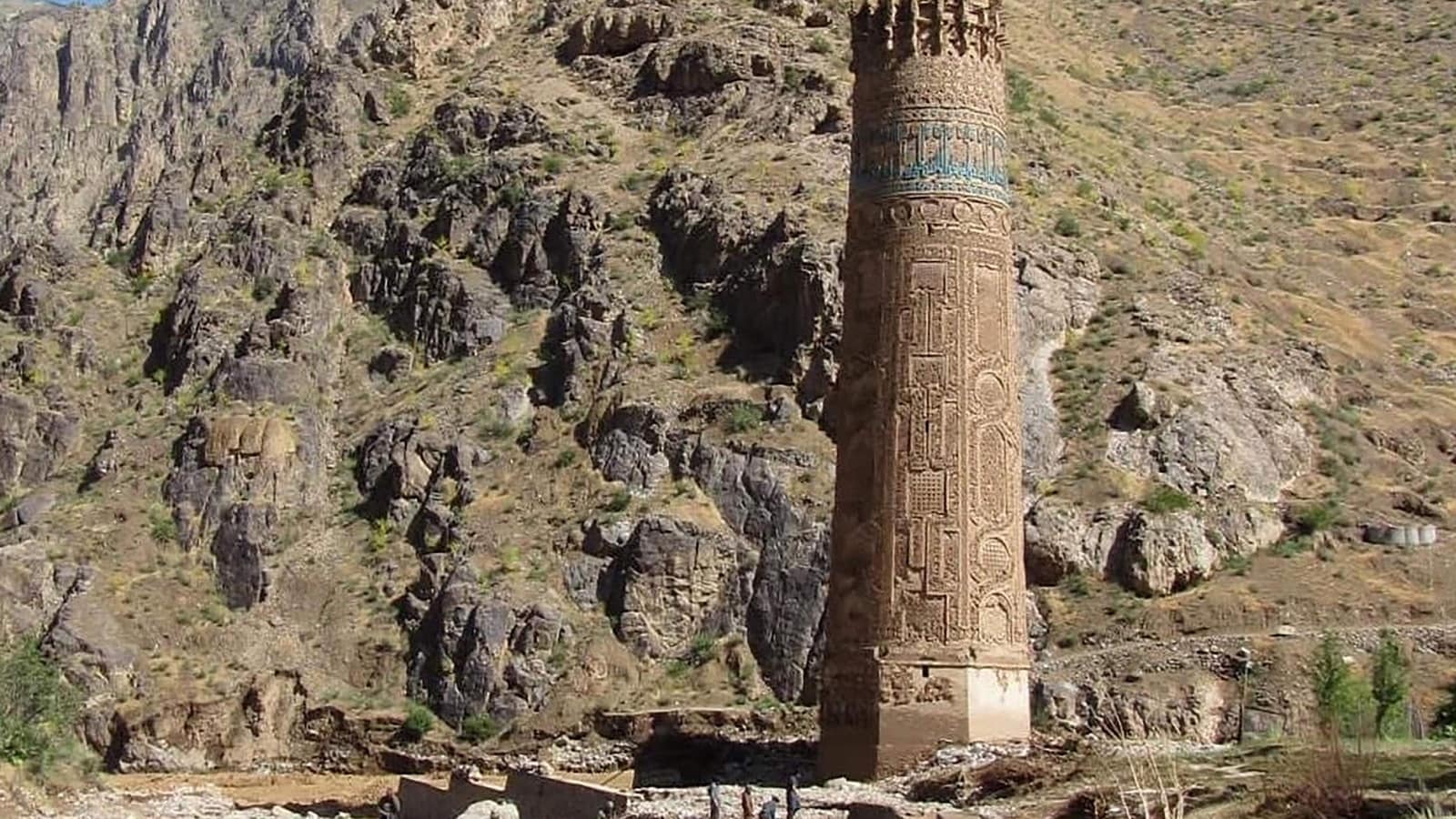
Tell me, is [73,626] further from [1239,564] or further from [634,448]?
[1239,564]

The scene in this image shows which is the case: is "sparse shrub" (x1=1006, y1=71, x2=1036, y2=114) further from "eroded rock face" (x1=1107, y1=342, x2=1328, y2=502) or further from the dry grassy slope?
"eroded rock face" (x1=1107, y1=342, x2=1328, y2=502)

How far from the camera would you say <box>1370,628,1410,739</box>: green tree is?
22.3 metres

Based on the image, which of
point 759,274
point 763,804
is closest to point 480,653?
point 759,274

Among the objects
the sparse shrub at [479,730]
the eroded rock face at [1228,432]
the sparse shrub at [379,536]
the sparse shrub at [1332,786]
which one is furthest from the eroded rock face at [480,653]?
the sparse shrub at [1332,786]

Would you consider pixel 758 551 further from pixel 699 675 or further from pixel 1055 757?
pixel 1055 757

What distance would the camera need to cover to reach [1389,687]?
23.6 m

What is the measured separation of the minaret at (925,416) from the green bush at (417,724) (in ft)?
54.3

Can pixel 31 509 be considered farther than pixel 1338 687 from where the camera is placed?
Yes

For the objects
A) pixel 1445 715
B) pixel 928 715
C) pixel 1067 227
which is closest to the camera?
pixel 928 715

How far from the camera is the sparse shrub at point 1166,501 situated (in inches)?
1308

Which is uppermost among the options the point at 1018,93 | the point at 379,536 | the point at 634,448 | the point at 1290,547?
the point at 1018,93

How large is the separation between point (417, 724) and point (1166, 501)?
13.2m

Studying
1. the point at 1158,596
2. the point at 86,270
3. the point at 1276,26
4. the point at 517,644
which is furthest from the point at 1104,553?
the point at 1276,26

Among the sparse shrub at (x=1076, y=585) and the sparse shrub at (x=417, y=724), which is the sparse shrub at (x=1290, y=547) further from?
the sparse shrub at (x=417, y=724)
